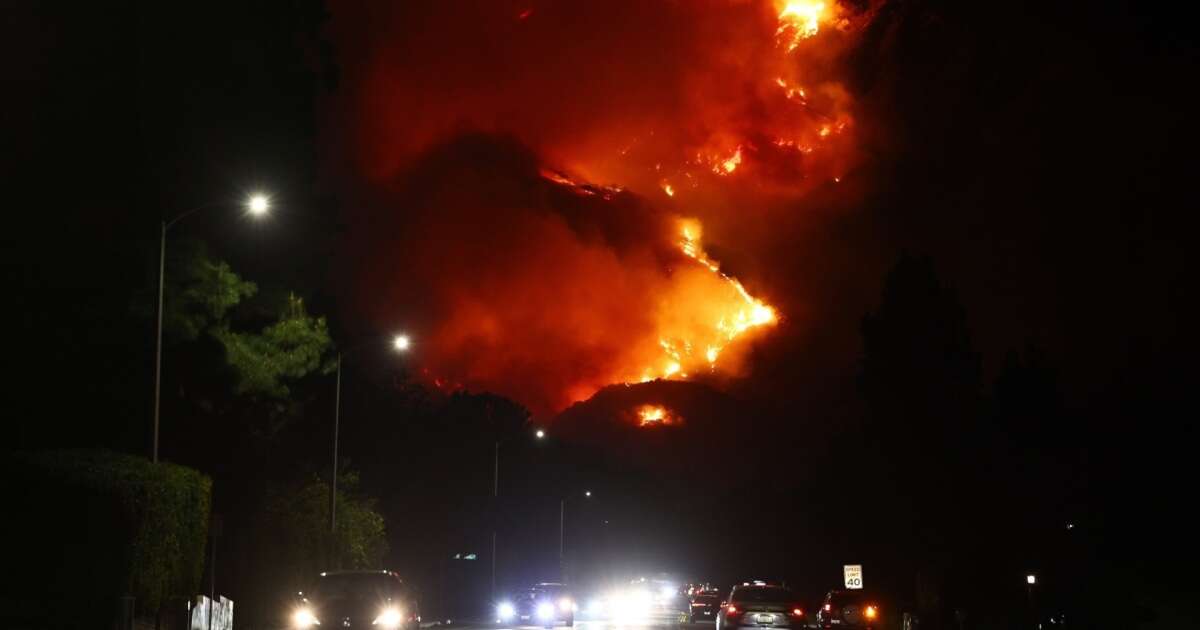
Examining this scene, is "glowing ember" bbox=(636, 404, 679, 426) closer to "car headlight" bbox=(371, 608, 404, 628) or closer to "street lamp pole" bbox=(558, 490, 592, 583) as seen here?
"street lamp pole" bbox=(558, 490, 592, 583)

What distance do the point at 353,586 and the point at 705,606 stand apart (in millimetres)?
44400

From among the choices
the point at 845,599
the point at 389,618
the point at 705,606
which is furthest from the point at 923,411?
the point at 389,618

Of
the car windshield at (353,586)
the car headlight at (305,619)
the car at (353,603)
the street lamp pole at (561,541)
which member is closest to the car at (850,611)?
the car at (353,603)

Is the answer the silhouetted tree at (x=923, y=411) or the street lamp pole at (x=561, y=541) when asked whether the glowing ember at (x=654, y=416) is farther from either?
the silhouetted tree at (x=923, y=411)

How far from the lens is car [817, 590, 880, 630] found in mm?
49438

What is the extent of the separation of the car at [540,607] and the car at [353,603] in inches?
1229

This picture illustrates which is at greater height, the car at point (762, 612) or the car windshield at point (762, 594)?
the car windshield at point (762, 594)

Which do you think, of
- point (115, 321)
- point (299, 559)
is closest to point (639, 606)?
point (299, 559)

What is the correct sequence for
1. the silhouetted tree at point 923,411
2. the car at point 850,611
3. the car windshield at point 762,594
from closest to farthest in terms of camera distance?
the car windshield at point 762,594, the car at point 850,611, the silhouetted tree at point 923,411

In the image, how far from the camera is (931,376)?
87.6 meters

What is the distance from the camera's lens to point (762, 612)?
39.1m

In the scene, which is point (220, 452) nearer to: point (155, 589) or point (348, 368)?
point (155, 589)

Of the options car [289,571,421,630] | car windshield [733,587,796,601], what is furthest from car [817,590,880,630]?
car [289,571,421,630]

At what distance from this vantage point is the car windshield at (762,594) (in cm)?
4047
